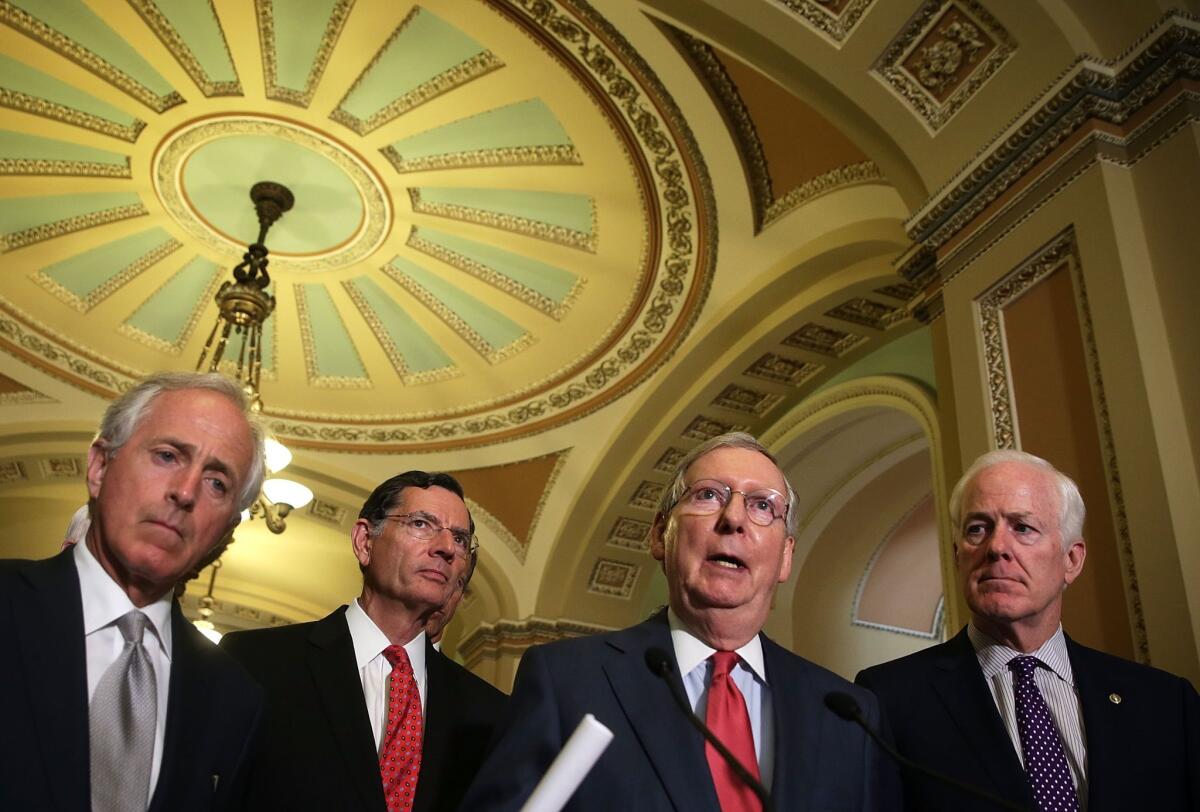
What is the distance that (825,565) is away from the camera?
900 cm

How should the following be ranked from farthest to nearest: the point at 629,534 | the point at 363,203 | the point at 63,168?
the point at 629,534 < the point at 363,203 < the point at 63,168

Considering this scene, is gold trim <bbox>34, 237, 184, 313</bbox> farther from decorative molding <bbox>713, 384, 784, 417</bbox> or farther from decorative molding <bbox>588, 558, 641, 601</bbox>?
decorative molding <bbox>588, 558, 641, 601</bbox>

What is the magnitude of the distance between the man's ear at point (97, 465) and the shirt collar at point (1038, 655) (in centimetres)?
166

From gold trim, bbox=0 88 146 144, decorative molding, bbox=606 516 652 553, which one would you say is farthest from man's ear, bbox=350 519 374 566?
decorative molding, bbox=606 516 652 553

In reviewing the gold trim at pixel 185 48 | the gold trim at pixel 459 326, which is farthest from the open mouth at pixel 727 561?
the gold trim at pixel 459 326

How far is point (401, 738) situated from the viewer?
7.18 ft

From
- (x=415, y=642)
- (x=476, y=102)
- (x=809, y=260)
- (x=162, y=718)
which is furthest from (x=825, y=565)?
(x=162, y=718)

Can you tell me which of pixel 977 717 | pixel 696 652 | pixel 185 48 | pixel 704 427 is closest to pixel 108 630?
pixel 696 652

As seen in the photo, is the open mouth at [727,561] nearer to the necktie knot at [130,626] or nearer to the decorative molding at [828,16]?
the necktie knot at [130,626]

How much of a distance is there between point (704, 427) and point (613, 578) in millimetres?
2134

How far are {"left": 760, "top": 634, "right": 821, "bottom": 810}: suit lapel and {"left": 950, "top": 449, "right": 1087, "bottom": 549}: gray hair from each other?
0.62m

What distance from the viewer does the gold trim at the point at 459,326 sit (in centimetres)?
831

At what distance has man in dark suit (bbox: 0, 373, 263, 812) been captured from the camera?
1.35 meters

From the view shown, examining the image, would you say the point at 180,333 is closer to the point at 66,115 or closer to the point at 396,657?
the point at 66,115
